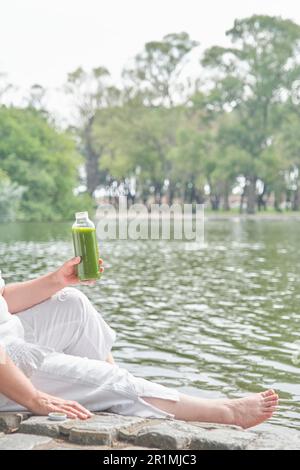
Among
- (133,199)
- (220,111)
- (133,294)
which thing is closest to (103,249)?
(133,294)

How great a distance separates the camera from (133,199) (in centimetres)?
7006

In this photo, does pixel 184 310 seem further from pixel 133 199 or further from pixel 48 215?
pixel 133 199

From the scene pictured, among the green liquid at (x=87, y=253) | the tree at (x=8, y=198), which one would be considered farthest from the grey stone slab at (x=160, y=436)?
the tree at (x=8, y=198)

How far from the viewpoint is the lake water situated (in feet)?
20.1

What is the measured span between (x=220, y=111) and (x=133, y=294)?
4517 centimetres

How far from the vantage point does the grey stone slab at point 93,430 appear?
3.20 meters

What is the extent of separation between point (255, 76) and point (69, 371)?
5182cm

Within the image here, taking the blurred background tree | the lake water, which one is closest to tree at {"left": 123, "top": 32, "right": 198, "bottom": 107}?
the blurred background tree

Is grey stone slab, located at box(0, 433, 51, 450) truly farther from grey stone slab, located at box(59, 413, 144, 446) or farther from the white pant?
the white pant

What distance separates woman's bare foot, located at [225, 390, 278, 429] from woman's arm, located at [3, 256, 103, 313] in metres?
0.82

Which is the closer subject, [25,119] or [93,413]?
[93,413]
